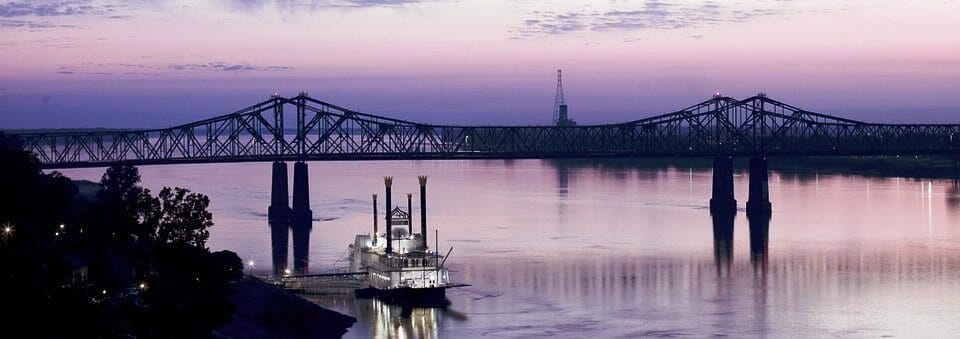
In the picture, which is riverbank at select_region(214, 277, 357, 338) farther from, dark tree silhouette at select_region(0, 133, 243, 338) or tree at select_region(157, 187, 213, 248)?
tree at select_region(157, 187, 213, 248)

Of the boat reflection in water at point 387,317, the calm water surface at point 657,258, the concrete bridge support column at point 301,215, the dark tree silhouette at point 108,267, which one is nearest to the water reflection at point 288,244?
the concrete bridge support column at point 301,215

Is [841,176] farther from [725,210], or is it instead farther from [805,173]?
[725,210]

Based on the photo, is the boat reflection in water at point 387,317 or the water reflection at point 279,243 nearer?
the boat reflection in water at point 387,317

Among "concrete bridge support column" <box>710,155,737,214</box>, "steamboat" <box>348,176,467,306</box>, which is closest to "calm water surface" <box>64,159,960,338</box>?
"steamboat" <box>348,176,467,306</box>

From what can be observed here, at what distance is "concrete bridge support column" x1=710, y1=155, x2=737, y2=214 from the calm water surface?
6.02 feet

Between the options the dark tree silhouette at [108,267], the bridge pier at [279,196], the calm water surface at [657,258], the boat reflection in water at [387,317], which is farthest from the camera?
the bridge pier at [279,196]

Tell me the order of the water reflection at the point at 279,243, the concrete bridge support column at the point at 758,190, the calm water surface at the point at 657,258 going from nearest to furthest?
the calm water surface at the point at 657,258 < the water reflection at the point at 279,243 < the concrete bridge support column at the point at 758,190

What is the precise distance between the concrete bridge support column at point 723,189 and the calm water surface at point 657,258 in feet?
6.02

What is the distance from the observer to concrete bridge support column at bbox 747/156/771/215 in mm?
94812

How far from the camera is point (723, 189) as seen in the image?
97.2m

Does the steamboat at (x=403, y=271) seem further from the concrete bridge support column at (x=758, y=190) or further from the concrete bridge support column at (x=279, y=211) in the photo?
the concrete bridge support column at (x=758, y=190)

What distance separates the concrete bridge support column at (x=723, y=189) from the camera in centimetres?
9569

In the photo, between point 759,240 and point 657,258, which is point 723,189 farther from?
point 657,258

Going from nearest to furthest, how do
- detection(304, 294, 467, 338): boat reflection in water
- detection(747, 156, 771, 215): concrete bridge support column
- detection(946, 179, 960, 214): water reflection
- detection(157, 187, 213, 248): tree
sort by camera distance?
detection(157, 187, 213, 248): tree
detection(304, 294, 467, 338): boat reflection in water
detection(747, 156, 771, 215): concrete bridge support column
detection(946, 179, 960, 214): water reflection
